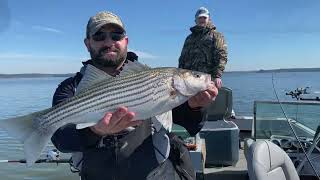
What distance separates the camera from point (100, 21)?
150 inches

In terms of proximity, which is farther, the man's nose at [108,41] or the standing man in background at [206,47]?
the standing man in background at [206,47]

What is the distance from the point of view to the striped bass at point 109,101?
10.5ft

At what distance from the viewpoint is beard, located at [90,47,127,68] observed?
146 inches

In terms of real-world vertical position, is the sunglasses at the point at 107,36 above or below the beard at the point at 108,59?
above

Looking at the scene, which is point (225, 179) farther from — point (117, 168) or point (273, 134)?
point (117, 168)

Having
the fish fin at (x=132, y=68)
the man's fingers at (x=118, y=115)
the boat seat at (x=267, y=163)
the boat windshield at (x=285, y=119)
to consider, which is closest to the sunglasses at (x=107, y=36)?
the fish fin at (x=132, y=68)

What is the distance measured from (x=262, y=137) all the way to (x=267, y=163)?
213 cm

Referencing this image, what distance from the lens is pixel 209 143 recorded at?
790 centimetres

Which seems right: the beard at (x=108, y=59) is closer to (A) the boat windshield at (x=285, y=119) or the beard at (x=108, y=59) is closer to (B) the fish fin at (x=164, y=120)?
(B) the fish fin at (x=164, y=120)

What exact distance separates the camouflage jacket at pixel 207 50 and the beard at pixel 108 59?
18.9 ft

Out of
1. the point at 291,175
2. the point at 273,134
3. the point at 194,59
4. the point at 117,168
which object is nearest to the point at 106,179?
the point at 117,168

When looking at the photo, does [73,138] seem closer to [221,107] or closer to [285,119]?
[285,119]

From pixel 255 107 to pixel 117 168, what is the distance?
4.44 meters

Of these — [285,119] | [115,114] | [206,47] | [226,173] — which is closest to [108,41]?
[115,114]
